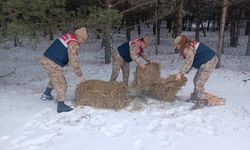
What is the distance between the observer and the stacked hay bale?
860 cm

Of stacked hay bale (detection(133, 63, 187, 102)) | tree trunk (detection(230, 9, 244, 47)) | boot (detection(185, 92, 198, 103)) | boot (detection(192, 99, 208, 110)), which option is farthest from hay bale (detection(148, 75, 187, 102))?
tree trunk (detection(230, 9, 244, 47))

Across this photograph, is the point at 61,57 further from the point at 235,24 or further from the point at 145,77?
the point at 235,24

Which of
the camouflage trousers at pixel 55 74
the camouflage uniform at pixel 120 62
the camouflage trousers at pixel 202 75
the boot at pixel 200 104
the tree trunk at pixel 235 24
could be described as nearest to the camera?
the camouflage trousers at pixel 55 74

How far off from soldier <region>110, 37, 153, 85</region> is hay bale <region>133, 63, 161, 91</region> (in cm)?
13

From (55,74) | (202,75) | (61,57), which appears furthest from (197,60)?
(55,74)

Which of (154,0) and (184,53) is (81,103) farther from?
(154,0)

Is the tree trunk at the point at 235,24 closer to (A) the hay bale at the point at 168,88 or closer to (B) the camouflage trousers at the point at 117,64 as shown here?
(B) the camouflage trousers at the point at 117,64

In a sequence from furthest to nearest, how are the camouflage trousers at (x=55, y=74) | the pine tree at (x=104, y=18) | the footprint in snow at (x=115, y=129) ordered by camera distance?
the pine tree at (x=104, y=18) < the camouflage trousers at (x=55, y=74) < the footprint in snow at (x=115, y=129)

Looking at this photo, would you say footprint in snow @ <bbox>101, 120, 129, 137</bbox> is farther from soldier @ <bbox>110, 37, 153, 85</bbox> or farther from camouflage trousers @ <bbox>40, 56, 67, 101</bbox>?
soldier @ <bbox>110, 37, 153, 85</bbox>

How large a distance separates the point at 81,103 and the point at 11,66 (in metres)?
12.8

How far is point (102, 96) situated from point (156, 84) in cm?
139

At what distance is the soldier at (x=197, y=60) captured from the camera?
27.1 ft

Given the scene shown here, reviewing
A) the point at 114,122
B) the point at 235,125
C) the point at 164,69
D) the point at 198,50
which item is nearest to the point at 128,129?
the point at 114,122

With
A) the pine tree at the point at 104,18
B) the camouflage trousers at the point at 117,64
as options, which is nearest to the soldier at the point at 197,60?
the camouflage trousers at the point at 117,64
